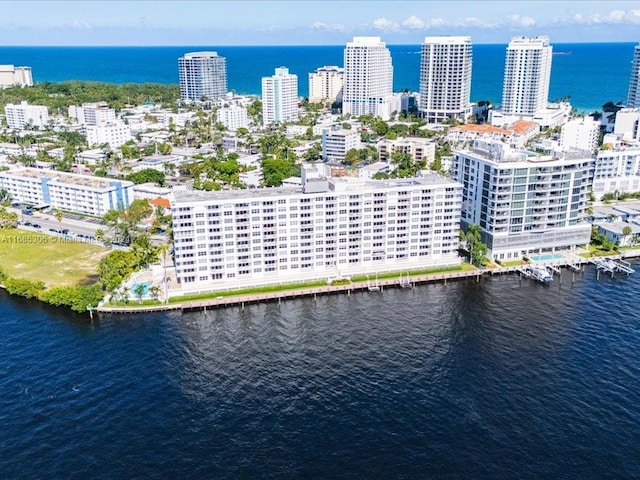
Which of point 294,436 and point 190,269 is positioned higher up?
point 190,269

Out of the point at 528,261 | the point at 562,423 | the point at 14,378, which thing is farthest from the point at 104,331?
the point at 528,261

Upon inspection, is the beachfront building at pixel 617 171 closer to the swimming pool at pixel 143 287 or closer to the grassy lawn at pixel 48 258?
the swimming pool at pixel 143 287

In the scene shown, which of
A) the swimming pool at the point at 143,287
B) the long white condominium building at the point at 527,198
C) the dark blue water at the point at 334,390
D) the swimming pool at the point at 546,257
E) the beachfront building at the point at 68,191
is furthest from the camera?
the beachfront building at the point at 68,191

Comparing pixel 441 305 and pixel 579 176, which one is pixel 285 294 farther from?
pixel 579 176

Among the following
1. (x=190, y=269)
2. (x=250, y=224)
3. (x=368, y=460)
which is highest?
(x=250, y=224)

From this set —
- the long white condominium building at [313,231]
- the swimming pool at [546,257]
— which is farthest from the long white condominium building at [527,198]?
the long white condominium building at [313,231]

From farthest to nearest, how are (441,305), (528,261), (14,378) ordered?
(528,261) → (441,305) → (14,378)

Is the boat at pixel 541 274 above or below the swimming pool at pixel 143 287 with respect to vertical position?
below

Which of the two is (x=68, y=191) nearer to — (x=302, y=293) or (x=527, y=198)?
(x=302, y=293)
